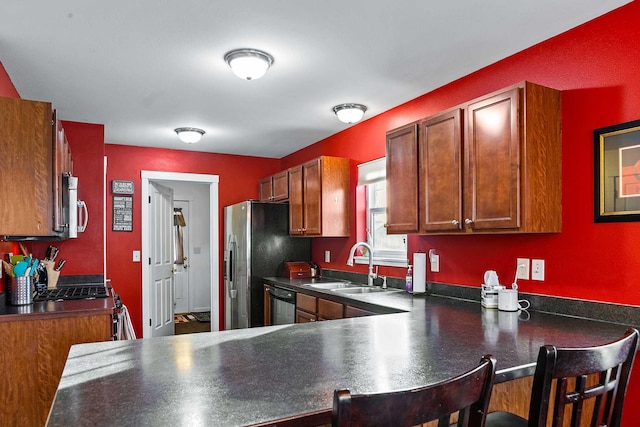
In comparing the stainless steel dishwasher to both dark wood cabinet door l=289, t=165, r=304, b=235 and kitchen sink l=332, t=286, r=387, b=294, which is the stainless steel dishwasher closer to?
kitchen sink l=332, t=286, r=387, b=294

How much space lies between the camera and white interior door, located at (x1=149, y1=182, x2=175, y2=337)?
519 centimetres

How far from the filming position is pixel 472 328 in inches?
81.1

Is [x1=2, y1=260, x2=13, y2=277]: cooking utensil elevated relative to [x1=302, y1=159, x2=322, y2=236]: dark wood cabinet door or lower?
lower

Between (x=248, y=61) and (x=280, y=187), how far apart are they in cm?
262

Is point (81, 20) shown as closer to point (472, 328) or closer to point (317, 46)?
point (317, 46)

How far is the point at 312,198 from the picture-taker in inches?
174

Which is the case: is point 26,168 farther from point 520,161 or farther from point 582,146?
point 582,146

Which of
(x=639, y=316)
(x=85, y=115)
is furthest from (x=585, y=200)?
(x=85, y=115)

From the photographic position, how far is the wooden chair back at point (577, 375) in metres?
1.16

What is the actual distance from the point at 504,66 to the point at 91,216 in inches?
141

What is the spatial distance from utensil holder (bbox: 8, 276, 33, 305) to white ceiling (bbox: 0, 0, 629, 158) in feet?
4.44

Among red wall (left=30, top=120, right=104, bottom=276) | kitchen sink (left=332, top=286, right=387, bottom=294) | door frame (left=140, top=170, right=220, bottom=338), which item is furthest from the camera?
door frame (left=140, top=170, right=220, bottom=338)

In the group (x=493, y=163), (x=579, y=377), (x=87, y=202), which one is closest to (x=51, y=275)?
(x=87, y=202)

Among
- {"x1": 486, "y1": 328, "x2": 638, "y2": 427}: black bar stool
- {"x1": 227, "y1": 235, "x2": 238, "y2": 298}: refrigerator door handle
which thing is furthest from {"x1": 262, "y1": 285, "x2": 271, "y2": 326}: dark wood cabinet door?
{"x1": 486, "y1": 328, "x2": 638, "y2": 427}: black bar stool
